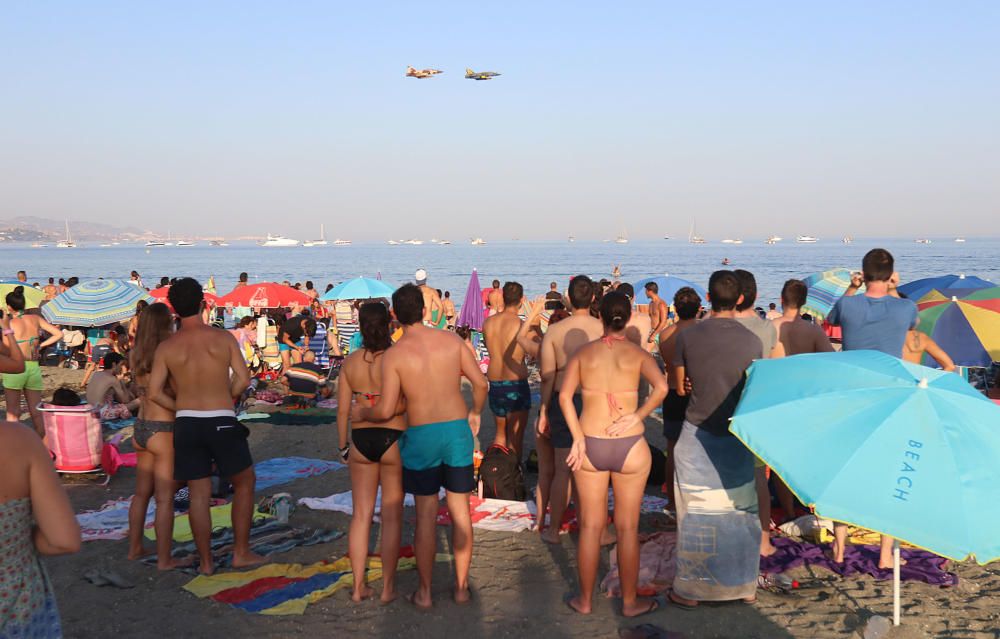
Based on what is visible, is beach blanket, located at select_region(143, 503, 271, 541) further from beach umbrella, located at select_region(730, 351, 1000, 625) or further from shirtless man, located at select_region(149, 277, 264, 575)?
beach umbrella, located at select_region(730, 351, 1000, 625)

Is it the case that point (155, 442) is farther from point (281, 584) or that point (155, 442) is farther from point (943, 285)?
point (943, 285)

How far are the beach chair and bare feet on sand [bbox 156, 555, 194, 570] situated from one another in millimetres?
2467

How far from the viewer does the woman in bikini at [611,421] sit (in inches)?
159

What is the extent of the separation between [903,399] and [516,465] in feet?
11.5

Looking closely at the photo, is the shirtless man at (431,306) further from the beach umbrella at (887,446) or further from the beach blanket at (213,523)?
the beach umbrella at (887,446)

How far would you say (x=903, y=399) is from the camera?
3320 millimetres

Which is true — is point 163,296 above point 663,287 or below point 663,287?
below

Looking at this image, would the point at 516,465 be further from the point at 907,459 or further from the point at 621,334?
the point at 907,459

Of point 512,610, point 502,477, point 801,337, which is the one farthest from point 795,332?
point 512,610

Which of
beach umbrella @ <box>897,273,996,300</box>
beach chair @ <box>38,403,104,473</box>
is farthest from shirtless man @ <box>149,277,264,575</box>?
beach umbrella @ <box>897,273,996,300</box>

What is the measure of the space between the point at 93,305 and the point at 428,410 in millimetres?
9443

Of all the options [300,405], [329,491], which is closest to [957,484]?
[329,491]

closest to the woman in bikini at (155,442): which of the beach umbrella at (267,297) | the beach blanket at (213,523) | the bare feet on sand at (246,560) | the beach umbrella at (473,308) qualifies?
the bare feet on sand at (246,560)

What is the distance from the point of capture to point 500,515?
5.94 metres
